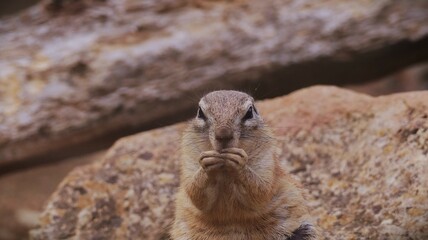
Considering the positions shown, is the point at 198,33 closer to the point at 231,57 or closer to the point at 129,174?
the point at 231,57

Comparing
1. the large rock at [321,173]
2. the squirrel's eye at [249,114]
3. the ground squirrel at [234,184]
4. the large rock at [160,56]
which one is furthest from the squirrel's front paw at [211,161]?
the large rock at [160,56]

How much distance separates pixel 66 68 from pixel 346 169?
3.28 metres

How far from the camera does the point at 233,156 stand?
4.09m

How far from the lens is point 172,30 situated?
772cm

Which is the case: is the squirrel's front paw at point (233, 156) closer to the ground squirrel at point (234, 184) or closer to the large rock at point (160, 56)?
the ground squirrel at point (234, 184)

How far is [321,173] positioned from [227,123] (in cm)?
166

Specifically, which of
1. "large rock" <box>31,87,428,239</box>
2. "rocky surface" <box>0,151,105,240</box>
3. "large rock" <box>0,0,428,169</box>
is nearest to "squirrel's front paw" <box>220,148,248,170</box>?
"large rock" <box>31,87,428,239</box>

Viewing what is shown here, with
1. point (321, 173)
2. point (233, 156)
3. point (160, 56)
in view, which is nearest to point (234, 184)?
point (233, 156)

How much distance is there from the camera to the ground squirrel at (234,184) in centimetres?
418

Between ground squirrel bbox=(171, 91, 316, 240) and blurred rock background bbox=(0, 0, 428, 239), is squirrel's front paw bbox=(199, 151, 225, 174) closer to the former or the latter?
ground squirrel bbox=(171, 91, 316, 240)

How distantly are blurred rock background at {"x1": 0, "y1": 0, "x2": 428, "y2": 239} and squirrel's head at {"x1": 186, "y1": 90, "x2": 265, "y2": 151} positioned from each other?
9.51 ft

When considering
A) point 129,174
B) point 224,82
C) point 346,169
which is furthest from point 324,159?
point 224,82

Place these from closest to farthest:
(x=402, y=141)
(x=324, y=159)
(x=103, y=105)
Result: (x=402, y=141) < (x=324, y=159) < (x=103, y=105)

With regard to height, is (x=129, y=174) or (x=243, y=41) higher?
(x=243, y=41)
